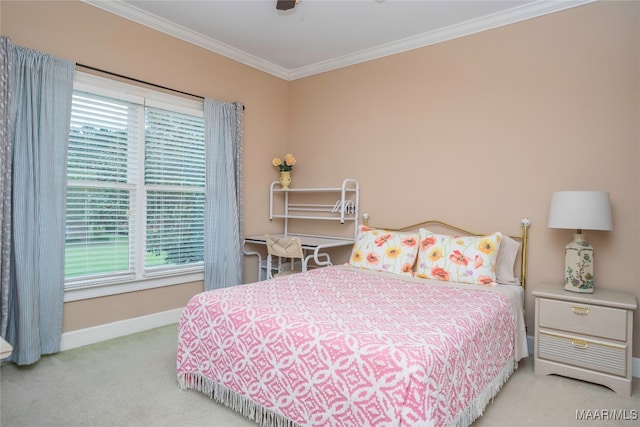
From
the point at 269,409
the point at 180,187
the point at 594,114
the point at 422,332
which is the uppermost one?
the point at 594,114

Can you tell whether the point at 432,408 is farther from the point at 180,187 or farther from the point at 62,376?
the point at 180,187

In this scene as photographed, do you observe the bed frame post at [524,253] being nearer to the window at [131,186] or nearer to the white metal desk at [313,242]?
the white metal desk at [313,242]

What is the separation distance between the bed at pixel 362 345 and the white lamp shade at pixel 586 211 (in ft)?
1.63

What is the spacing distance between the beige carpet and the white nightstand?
0.29 ft

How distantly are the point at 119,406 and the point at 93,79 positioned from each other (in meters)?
2.38

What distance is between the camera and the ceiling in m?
2.97

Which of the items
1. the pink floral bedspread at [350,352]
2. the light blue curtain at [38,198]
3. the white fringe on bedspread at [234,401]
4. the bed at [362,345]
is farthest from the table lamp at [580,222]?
the light blue curtain at [38,198]

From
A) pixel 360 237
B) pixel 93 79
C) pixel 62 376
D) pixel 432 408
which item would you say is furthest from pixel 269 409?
pixel 93 79

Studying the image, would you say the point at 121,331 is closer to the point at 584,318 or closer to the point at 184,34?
the point at 184,34

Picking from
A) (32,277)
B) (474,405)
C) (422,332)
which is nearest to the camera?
(422,332)

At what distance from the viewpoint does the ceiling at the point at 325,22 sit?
2971 millimetres

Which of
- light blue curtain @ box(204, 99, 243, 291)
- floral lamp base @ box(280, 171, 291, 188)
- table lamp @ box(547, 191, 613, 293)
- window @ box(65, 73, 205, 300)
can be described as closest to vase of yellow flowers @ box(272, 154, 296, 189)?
floral lamp base @ box(280, 171, 291, 188)

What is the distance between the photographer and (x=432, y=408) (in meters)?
1.42

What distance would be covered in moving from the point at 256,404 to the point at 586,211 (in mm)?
2320
